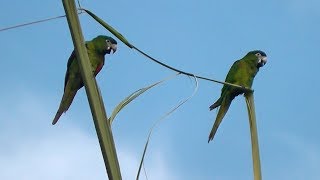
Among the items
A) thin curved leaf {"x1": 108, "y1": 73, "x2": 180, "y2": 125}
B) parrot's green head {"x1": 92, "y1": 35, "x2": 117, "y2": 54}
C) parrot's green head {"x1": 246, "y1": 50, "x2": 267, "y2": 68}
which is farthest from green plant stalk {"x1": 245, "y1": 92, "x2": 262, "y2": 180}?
parrot's green head {"x1": 246, "y1": 50, "x2": 267, "y2": 68}

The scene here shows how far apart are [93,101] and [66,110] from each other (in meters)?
1.54

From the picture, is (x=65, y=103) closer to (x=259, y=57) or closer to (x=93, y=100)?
(x=93, y=100)

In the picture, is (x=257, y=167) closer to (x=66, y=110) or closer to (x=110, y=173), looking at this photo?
(x=110, y=173)

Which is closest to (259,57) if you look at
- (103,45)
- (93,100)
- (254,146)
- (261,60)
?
(261,60)

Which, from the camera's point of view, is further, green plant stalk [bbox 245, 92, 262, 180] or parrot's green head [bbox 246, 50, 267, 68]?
parrot's green head [bbox 246, 50, 267, 68]

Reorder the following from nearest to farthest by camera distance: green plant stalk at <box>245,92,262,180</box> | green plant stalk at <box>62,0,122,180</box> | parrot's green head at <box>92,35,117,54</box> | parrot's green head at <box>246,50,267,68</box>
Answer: green plant stalk at <box>62,0,122,180</box>, green plant stalk at <box>245,92,262,180</box>, parrot's green head at <box>92,35,117,54</box>, parrot's green head at <box>246,50,267,68</box>

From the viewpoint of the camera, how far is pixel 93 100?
0.59 m

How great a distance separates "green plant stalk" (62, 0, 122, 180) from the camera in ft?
1.88

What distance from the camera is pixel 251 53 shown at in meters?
4.19

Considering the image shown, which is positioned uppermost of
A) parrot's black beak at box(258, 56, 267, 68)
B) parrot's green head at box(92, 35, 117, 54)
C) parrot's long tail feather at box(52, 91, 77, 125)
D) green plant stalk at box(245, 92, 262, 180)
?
parrot's green head at box(92, 35, 117, 54)

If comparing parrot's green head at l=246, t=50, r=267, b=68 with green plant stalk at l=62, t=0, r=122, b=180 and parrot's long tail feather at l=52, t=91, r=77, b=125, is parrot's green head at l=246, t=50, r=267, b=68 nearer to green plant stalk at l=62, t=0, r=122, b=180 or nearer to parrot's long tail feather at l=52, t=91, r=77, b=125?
parrot's long tail feather at l=52, t=91, r=77, b=125

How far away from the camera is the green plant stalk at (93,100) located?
1.88 feet

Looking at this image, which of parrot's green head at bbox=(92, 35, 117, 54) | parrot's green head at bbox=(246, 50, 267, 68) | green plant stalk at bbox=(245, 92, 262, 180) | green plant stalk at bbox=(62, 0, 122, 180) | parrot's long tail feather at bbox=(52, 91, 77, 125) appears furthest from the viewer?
parrot's green head at bbox=(246, 50, 267, 68)

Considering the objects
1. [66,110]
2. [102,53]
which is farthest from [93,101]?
[102,53]
